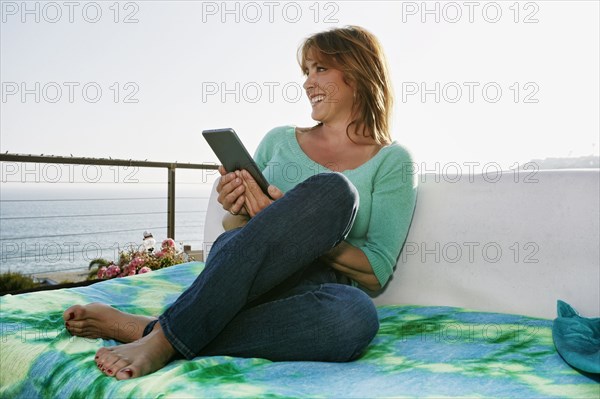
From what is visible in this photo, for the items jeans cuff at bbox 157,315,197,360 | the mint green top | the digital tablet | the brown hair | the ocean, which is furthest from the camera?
the ocean

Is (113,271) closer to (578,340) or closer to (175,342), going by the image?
(175,342)

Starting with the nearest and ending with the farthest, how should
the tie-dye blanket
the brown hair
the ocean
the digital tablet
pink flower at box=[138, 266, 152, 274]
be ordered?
the tie-dye blanket < the digital tablet < the brown hair < pink flower at box=[138, 266, 152, 274] < the ocean

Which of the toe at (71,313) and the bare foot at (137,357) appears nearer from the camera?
the bare foot at (137,357)

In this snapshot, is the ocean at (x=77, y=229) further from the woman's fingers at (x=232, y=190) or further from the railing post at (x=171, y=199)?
the woman's fingers at (x=232, y=190)

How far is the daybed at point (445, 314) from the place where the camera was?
0.97 meters

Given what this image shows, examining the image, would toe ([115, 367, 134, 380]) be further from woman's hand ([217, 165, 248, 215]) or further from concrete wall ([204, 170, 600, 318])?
concrete wall ([204, 170, 600, 318])

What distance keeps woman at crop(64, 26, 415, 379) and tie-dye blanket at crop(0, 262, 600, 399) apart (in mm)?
42

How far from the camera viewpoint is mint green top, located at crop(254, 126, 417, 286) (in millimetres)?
1545

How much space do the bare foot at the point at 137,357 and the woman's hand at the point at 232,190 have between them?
1.47 ft

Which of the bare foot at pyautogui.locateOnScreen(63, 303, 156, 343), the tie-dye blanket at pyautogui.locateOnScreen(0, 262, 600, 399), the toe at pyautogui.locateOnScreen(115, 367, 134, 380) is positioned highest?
the bare foot at pyautogui.locateOnScreen(63, 303, 156, 343)

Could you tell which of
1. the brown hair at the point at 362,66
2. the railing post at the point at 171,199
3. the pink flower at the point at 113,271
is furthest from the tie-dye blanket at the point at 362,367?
the railing post at the point at 171,199

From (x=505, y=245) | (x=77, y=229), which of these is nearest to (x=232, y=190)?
(x=505, y=245)

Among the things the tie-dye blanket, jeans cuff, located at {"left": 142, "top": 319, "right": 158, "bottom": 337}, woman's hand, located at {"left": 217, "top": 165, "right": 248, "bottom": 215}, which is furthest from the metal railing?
jeans cuff, located at {"left": 142, "top": 319, "right": 158, "bottom": 337}

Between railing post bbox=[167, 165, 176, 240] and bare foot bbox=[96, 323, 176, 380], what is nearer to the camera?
bare foot bbox=[96, 323, 176, 380]
